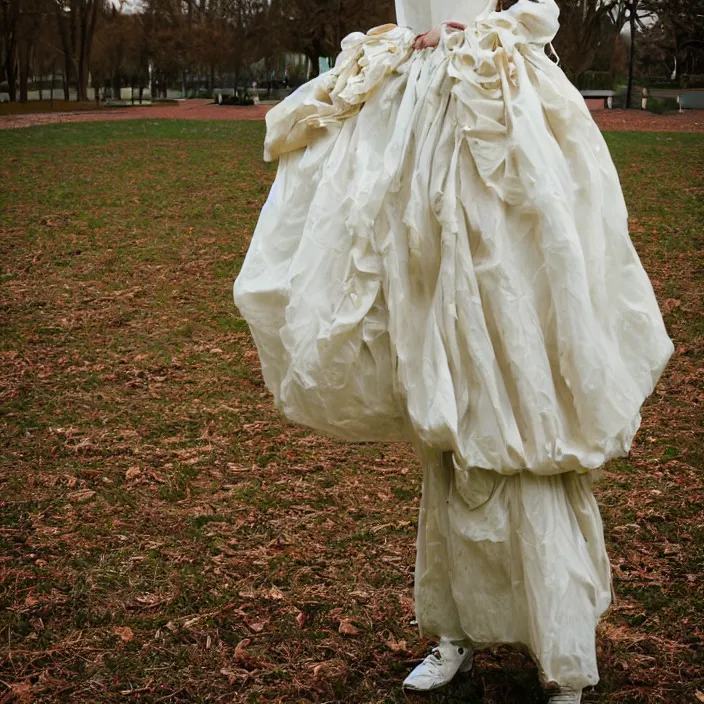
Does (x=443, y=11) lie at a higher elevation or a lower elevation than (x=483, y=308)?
higher

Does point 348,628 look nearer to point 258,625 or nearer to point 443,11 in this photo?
point 258,625

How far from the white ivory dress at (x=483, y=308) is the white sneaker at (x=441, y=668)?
0.85ft

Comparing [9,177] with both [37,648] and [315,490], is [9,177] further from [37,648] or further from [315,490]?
[37,648]

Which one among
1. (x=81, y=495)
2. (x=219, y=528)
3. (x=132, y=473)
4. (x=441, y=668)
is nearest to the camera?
(x=441, y=668)

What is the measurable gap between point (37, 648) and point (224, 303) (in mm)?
5220

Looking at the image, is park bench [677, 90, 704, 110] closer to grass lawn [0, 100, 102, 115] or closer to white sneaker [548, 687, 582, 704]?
grass lawn [0, 100, 102, 115]

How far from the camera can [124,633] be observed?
11.1 ft

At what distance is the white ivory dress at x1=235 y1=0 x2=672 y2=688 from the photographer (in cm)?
244

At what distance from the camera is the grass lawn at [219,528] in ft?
10.4

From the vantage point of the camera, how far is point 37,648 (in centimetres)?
330

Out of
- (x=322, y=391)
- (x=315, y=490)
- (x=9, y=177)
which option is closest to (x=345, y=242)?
(x=322, y=391)

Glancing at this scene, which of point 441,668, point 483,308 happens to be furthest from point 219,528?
point 483,308

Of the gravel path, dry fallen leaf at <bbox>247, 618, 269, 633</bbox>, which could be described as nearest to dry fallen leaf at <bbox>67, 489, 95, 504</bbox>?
dry fallen leaf at <bbox>247, 618, 269, 633</bbox>

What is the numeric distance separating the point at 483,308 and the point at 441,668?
1.11 metres
